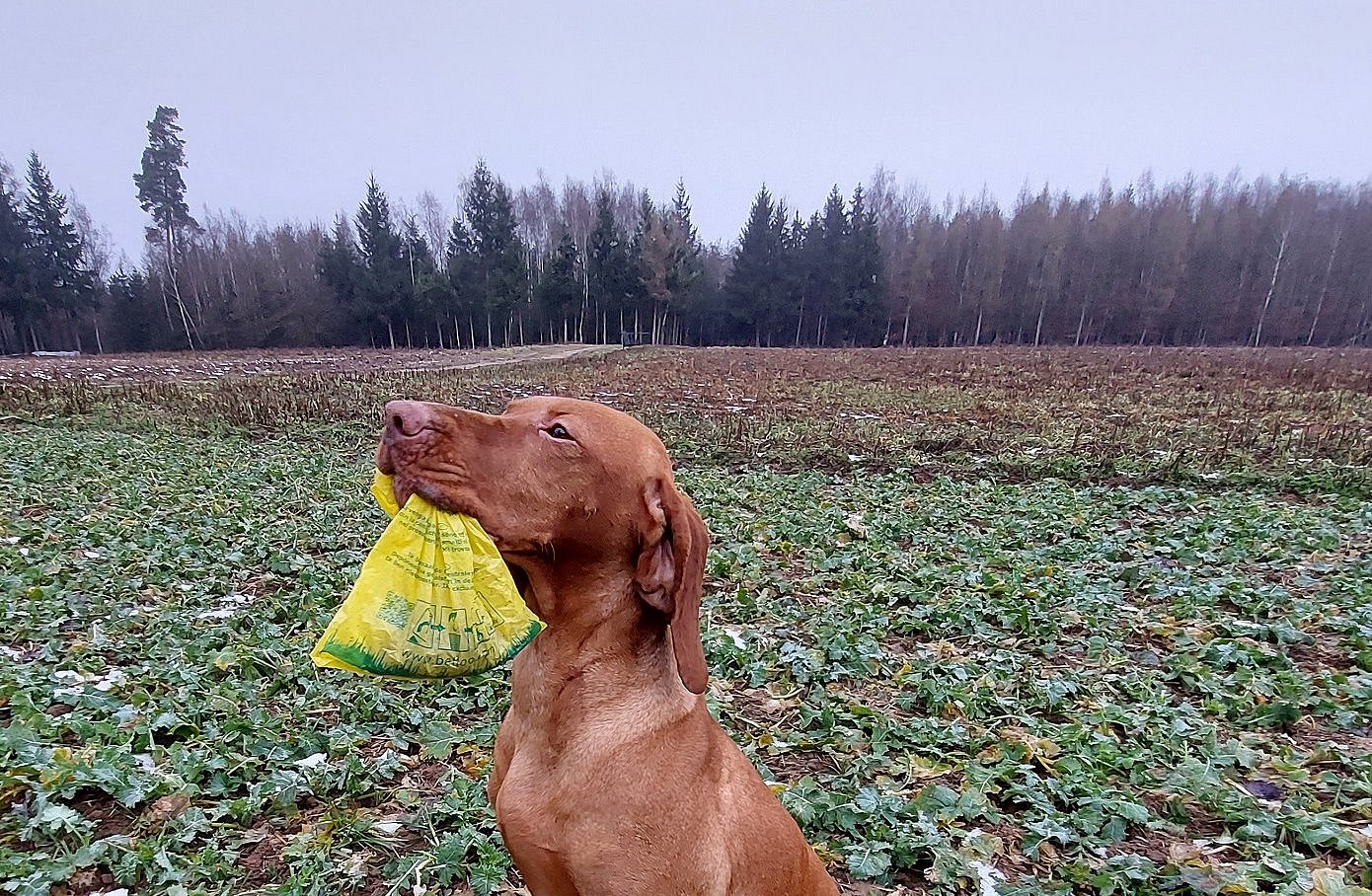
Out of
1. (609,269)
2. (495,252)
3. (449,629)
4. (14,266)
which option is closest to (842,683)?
Answer: (449,629)

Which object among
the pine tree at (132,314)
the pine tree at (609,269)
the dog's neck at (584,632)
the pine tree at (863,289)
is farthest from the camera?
the pine tree at (863,289)

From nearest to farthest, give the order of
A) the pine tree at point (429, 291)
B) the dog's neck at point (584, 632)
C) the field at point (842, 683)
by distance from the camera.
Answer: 1. the dog's neck at point (584, 632)
2. the field at point (842, 683)
3. the pine tree at point (429, 291)

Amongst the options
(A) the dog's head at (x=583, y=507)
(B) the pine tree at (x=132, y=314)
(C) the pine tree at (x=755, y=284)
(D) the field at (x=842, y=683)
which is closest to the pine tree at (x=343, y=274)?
(B) the pine tree at (x=132, y=314)

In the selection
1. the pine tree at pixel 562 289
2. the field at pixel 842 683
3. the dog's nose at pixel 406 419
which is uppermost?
the pine tree at pixel 562 289

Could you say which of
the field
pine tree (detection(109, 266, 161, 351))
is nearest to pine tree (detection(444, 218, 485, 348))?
pine tree (detection(109, 266, 161, 351))

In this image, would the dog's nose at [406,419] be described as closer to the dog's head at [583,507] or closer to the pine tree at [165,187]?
the dog's head at [583,507]

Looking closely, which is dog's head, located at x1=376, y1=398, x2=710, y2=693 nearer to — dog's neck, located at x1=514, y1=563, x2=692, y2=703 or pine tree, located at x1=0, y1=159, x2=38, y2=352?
dog's neck, located at x1=514, y1=563, x2=692, y2=703

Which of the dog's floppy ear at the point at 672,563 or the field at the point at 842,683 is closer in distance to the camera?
the dog's floppy ear at the point at 672,563

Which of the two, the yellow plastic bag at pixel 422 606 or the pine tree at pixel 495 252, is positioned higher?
the pine tree at pixel 495 252

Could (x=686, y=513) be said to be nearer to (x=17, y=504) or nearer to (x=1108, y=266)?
(x=17, y=504)

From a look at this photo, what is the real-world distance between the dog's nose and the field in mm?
1943

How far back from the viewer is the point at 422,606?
175 cm

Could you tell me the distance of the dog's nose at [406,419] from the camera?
1.83 meters

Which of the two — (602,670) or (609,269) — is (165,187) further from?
(602,670)
